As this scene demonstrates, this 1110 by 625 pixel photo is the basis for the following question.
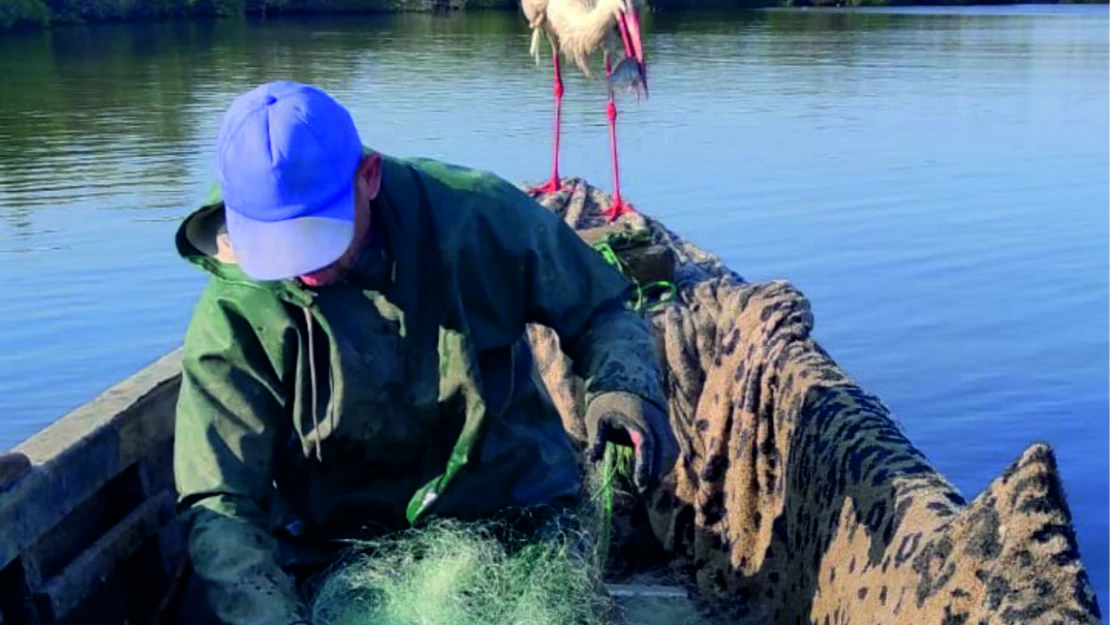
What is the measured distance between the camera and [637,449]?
3354 millimetres

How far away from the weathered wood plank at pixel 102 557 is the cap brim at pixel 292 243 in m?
1.17

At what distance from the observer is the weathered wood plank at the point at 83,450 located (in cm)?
360

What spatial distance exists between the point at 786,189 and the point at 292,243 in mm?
13967

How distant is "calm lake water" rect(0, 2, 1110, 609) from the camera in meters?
10.2

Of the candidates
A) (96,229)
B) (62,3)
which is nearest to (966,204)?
(96,229)

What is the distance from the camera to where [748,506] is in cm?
504

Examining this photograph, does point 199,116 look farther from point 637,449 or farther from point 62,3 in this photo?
point 62,3

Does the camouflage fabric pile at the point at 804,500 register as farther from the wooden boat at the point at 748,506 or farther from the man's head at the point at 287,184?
the man's head at the point at 287,184

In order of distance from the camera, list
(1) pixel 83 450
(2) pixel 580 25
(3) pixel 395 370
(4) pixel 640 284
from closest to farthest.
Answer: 1. (3) pixel 395 370
2. (1) pixel 83 450
3. (4) pixel 640 284
4. (2) pixel 580 25

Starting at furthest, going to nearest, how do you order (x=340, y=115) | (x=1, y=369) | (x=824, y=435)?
(x=1, y=369) → (x=824, y=435) → (x=340, y=115)

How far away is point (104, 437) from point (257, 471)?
753 millimetres

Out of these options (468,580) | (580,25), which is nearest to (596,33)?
(580,25)

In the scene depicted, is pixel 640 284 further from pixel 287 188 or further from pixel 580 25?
pixel 580 25

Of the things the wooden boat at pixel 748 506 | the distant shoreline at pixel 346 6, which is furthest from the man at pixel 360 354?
the distant shoreline at pixel 346 6
